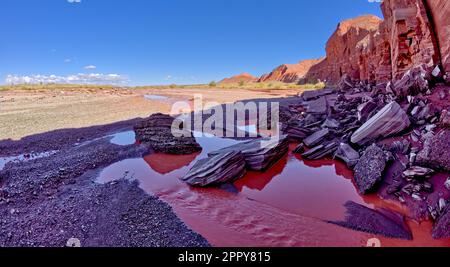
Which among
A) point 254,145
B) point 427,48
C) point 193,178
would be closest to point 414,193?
point 254,145

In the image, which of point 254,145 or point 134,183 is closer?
point 134,183

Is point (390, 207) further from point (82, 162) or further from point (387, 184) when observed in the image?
point (82, 162)

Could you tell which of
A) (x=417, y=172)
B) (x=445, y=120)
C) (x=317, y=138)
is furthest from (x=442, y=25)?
(x=417, y=172)

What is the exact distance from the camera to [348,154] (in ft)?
25.3

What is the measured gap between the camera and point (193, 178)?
659cm

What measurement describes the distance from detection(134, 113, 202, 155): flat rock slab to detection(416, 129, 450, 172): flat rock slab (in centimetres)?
694

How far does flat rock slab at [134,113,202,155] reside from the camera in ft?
30.9

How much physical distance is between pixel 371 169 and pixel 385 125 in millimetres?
2359

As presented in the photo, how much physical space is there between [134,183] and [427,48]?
40.4 feet

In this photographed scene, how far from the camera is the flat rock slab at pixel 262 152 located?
7.50 meters

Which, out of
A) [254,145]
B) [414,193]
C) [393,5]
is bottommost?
[414,193]

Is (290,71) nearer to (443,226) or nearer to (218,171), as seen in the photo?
(218,171)

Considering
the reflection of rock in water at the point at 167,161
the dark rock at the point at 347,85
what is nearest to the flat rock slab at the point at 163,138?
the reflection of rock in water at the point at 167,161
